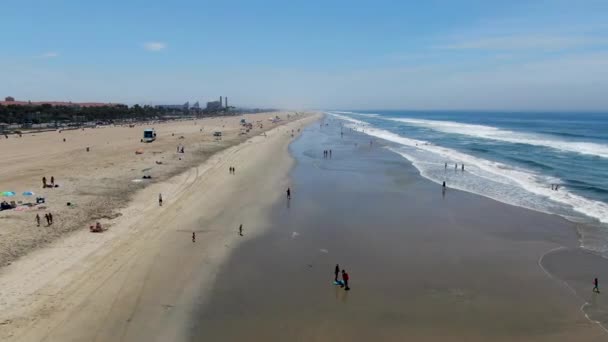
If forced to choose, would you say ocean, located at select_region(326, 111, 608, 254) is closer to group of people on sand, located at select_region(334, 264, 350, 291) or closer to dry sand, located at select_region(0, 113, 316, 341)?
group of people on sand, located at select_region(334, 264, 350, 291)

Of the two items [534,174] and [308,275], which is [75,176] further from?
[534,174]

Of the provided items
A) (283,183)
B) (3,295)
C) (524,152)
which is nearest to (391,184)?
(283,183)

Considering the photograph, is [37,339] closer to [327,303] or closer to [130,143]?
[327,303]

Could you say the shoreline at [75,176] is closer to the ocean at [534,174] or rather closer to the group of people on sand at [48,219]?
the group of people on sand at [48,219]

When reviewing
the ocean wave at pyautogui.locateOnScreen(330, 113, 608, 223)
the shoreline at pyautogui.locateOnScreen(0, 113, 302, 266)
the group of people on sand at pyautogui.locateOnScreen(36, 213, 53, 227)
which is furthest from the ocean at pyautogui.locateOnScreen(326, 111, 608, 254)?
the group of people on sand at pyautogui.locateOnScreen(36, 213, 53, 227)

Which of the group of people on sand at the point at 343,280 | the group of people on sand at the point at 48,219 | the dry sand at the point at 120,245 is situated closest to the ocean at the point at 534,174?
the group of people on sand at the point at 343,280

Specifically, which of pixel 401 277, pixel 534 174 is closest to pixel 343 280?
pixel 401 277
